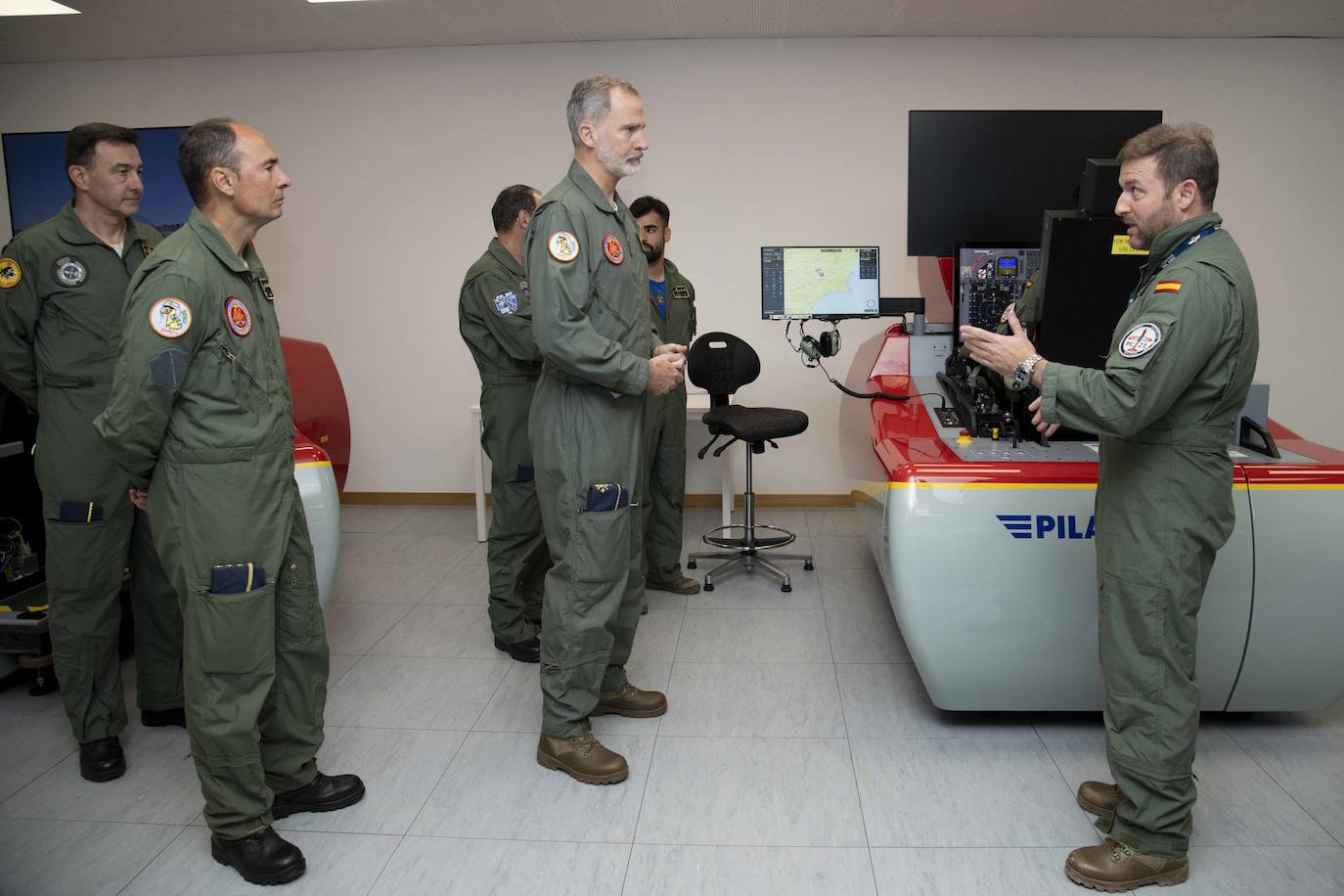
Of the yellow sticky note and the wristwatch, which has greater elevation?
the yellow sticky note

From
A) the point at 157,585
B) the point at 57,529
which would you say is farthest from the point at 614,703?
the point at 57,529

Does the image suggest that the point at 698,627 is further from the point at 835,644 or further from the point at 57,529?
the point at 57,529

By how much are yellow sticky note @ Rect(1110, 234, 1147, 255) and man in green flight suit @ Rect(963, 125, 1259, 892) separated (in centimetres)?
51


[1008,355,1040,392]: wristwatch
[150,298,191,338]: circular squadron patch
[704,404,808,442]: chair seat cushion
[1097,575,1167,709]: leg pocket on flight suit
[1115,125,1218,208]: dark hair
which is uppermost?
[1115,125,1218,208]: dark hair

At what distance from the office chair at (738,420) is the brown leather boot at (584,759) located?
1564 mm

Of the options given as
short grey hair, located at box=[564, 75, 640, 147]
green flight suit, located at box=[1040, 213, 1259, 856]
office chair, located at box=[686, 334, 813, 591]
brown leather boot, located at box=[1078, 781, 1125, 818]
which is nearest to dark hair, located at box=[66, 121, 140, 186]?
short grey hair, located at box=[564, 75, 640, 147]

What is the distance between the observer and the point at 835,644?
135 inches

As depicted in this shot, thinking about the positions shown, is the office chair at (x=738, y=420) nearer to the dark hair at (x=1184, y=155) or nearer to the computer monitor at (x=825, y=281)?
the computer monitor at (x=825, y=281)

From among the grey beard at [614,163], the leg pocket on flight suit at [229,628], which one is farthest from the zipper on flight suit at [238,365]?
the grey beard at [614,163]

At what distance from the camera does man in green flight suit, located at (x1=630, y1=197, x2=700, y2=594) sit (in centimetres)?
382

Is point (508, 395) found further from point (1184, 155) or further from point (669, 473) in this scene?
point (1184, 155)

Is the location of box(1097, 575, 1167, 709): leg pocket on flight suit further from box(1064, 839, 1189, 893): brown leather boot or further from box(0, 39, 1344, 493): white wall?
box(0, 39, 1344, 493): white wall

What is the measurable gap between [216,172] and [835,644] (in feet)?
8.06

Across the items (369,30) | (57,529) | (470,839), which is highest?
(369,30)
